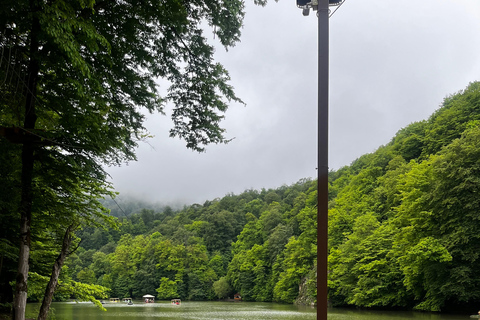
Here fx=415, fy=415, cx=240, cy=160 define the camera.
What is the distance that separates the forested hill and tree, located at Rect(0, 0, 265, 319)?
25.1ft

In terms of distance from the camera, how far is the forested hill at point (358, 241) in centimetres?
2427

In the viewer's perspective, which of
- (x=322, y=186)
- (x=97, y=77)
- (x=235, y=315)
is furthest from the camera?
(x=235, y=315)

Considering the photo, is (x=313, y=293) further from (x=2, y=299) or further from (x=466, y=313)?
(x=2, y=299)

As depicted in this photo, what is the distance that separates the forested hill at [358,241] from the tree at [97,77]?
25.1ft

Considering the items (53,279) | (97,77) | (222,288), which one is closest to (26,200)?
(97,77)

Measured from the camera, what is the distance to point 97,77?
6.11 metres

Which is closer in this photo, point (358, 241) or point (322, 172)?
point (322, 172)

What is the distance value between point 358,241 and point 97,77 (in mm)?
33297

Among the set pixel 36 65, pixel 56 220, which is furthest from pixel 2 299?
pixel 36 65

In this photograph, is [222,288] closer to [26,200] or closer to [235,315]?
[235,315]

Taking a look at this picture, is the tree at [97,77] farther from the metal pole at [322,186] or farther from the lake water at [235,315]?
the lake water at [235,315]

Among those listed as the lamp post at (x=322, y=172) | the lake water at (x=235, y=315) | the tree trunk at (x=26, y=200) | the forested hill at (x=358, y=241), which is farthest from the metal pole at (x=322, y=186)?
the lake water at (x=235, y=315)

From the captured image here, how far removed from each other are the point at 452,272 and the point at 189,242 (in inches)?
2141

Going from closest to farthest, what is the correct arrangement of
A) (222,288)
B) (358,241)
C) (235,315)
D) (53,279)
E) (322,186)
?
(322,186) → (53,279) → (235,315) → (358,241) → (222,288)
